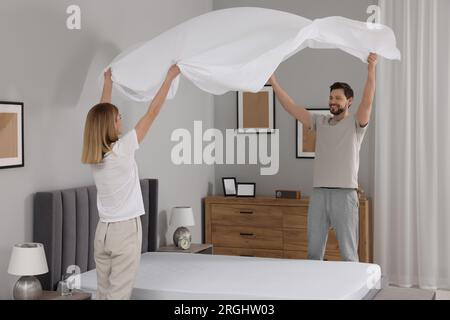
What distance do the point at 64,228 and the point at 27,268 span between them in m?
0.58

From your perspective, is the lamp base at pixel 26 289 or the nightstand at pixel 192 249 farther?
the nightstand at pixel 192 249

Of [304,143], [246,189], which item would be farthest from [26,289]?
[304,143]

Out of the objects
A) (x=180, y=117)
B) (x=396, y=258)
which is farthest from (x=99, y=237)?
(x=396, y=258)

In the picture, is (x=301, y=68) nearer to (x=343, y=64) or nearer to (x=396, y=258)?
A: (x=343, y=64)

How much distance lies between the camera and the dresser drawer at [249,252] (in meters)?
6.33

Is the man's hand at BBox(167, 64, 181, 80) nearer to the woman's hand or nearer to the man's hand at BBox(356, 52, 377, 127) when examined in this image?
the woman's hand

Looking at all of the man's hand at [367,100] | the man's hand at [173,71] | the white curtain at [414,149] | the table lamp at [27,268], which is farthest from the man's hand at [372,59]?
the table lamp at [27,268]

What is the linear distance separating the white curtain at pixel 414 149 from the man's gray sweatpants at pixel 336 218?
1538 millimetres

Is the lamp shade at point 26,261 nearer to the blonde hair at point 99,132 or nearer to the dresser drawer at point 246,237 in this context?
the blonde hair at point 99,132

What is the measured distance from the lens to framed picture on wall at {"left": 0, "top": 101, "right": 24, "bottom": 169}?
3.91 meters

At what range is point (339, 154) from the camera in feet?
15.6

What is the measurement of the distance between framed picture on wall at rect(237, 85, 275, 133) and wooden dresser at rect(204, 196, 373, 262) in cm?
72

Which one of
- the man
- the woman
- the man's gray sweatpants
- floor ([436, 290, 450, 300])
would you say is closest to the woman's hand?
the woman
